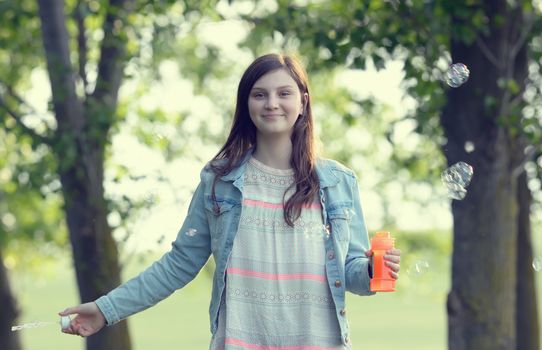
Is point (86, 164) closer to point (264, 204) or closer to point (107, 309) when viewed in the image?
point (107, 309)

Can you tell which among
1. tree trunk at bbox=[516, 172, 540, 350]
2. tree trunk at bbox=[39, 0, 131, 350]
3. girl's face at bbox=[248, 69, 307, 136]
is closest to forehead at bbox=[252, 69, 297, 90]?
girl's face at bbox=[248, 69, 307, 136]

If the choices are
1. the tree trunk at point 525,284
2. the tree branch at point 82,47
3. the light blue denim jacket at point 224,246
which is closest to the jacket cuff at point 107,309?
the light blue denim jacket at point 224,246

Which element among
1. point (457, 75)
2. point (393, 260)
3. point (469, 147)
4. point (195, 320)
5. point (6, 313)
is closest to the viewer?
point (393, 260)

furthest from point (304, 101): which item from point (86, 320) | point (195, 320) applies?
point (195, 320)

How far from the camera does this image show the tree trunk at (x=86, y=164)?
25.9ft

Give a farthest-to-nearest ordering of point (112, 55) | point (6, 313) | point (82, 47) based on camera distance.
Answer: point (6, 313) → point (82, 47) → point (112, 55)

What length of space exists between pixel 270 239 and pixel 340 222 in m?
0.23

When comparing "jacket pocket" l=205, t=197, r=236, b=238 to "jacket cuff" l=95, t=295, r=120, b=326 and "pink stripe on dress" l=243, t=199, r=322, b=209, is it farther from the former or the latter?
"jacket cuff" l=95, t=295, r=120, b=326

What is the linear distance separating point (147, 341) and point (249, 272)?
89.5 ft

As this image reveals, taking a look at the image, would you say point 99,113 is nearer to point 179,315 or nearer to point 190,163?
point 190,163

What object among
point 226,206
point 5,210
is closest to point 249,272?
point 226,206

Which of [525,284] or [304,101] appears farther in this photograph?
[525,284]

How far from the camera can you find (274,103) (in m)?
3.92

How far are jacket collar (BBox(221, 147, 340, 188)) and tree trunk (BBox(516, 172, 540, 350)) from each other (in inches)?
195
